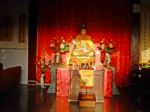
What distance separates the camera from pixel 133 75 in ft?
32.7

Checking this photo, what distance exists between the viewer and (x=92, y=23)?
33.1ft

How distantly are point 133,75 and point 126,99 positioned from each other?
2260 mm

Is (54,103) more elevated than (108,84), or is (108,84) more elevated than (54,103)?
(108,84)

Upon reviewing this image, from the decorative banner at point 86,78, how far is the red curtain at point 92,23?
2.50 m

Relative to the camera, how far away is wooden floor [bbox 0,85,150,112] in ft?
21.4

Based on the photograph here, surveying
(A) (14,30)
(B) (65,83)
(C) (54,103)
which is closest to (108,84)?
(B) (65,83)

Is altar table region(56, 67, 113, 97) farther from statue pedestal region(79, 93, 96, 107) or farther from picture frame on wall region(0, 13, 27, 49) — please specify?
picture frame on wall region(0, 13, 27, 49)

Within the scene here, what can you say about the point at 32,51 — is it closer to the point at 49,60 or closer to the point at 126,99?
the point at 49,60

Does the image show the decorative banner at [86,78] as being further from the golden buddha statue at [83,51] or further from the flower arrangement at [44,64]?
the flower arrangement at [44,64]

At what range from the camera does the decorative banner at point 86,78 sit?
7598 mm

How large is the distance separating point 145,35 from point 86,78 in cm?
304

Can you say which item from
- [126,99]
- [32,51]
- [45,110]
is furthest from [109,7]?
[45,110]

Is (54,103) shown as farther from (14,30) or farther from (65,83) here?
(14,30)

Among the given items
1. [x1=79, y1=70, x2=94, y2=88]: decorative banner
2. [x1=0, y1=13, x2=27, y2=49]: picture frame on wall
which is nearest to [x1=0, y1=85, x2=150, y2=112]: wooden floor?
[x1=79, y1=70, x2=94, y2=88]: decorative banner
